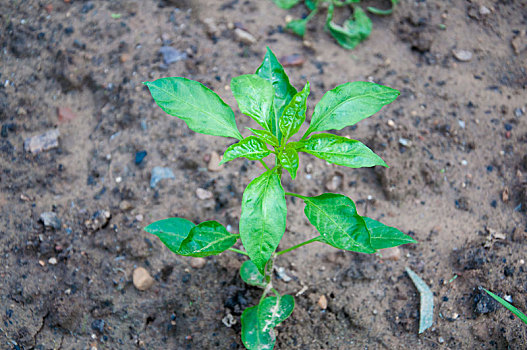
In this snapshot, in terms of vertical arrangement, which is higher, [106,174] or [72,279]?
[106,174]

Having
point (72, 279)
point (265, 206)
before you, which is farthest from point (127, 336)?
point (265, 206)

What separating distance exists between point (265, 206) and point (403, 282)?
4.58ft

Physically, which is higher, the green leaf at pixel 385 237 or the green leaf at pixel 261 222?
the green leaf at pixel 261 222

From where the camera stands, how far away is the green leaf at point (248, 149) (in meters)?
1.77

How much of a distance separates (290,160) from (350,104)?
413 millimetres

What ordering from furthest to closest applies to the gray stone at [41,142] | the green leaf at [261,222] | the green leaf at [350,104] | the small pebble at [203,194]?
the gray stone at [41,142] → the small pebble at [203,194] → the green leaf at [350,104] → the green leaf at [261,222]

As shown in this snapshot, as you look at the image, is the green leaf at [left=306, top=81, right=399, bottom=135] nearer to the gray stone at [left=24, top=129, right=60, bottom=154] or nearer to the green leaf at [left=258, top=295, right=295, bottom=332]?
the green leaf at [left=258, top=295, right=295, bottom=332]

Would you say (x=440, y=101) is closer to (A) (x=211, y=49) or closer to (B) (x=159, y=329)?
(A) (x=211, y=49)

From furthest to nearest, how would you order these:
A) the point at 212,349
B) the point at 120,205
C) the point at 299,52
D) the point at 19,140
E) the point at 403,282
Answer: the point at 299,52, the point at 19,140, the point at 120,205, the point at 403,282, the point at 212,349

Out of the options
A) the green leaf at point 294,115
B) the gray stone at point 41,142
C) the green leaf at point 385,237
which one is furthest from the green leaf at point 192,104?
the gray stone at point 41,142

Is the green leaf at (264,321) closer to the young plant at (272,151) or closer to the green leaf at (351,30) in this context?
the young plant at (272,151)

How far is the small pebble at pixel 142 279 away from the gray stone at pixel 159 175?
0.61 metres

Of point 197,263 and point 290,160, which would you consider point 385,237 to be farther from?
point 197,263

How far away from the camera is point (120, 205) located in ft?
9.44
